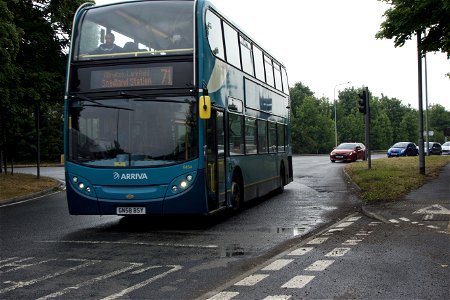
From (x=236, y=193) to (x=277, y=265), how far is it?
535 cm

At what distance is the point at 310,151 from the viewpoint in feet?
285

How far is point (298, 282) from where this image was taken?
604 centimetres

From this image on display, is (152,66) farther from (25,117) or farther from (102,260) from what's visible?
(25,117)

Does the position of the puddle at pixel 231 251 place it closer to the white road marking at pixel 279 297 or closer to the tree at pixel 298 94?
the white road marking at pixel 279 297

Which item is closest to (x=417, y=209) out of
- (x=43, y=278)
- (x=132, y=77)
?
(x=132, y=77)

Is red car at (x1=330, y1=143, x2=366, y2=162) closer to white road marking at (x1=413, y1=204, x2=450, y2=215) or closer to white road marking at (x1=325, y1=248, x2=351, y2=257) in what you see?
white road marking at (x1=413, y1=204, x2=450, y2=215)

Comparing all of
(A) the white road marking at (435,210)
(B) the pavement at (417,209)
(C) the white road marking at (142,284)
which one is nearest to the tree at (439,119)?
(B) the pavement at (417,209)

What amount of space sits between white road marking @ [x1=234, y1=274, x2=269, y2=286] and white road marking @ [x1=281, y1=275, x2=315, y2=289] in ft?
1.11

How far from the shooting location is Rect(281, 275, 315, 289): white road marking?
5.86m

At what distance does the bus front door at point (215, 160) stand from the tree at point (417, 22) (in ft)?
40.3

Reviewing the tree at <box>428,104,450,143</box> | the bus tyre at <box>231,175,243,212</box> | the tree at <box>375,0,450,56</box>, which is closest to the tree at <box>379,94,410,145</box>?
the tree at <box>428,104,450,143</box>

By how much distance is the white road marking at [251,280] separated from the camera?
6.02 m

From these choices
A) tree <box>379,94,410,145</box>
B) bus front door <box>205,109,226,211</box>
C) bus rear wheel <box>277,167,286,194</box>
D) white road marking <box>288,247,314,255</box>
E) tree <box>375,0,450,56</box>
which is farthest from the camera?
tree <box>379,94,410,145</box>

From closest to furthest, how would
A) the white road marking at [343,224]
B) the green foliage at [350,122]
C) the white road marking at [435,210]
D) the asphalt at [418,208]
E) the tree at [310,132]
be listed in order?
the white road marking at [343,224]
the asphalt at [418,208]
the white road marking at [435,210]
the tree at [310,132]
the green foliage at [350,122]
